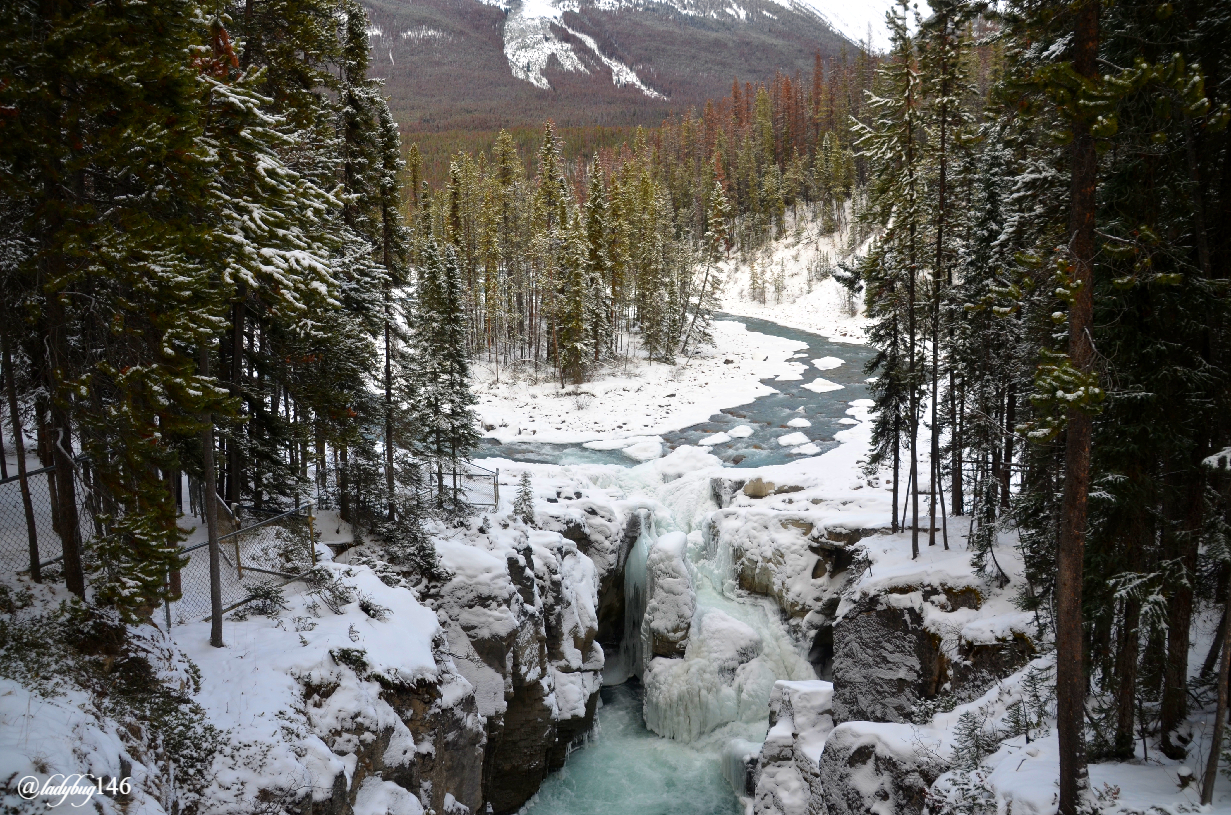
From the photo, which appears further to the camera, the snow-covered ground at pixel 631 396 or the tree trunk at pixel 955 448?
the snow-covered ground at pixel 631 396

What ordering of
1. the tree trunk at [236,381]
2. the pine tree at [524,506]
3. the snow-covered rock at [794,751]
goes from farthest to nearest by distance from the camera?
the pine tree at [524,506]
the snow-covered rock at [794,751]
the tree trunk at [236,381]

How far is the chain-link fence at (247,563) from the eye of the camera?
39.5 feet

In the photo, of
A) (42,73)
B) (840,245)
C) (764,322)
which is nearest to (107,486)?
(42,73)

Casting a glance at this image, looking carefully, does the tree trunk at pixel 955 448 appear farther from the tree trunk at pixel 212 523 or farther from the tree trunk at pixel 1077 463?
the tree trunk at pixel 212 523

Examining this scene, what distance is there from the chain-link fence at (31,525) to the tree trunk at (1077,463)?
13.4 meters

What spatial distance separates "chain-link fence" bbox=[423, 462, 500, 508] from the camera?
21.7m

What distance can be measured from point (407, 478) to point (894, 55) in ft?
60.0

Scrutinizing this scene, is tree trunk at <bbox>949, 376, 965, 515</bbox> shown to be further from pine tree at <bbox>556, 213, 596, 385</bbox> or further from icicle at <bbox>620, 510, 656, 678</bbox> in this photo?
pine tree at <bbox>556, 213, 596, 385</bbox>

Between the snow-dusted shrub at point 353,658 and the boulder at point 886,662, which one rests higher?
the snow-dusted shrub at point 353,658

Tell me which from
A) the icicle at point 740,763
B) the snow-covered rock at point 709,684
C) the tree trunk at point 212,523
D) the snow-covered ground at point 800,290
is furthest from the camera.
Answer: the snow-covered ground at point 800,290

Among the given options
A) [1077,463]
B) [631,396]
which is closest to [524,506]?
[1077,463]

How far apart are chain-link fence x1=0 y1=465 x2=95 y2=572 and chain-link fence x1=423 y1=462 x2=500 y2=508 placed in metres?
9.74

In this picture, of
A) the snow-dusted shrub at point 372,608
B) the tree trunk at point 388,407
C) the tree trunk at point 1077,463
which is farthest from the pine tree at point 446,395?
the tree trunk at point 1077,463

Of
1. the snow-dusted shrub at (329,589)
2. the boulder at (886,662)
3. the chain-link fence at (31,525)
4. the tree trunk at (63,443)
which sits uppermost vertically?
the tree trunk at (63,443)
